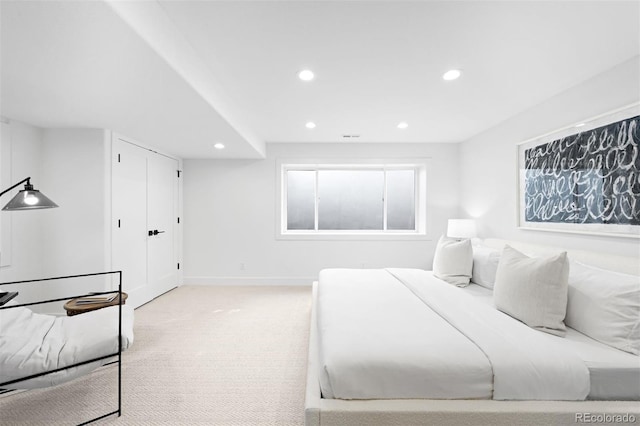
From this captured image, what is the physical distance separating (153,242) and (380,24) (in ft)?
12.7

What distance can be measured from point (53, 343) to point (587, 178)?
4156 millimetres

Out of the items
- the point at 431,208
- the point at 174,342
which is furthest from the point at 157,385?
the point at 431,208

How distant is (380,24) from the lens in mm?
1686

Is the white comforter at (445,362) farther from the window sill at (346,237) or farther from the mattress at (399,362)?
the window sill at (346,237)

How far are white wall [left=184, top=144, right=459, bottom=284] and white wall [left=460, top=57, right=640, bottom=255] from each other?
0.66 m

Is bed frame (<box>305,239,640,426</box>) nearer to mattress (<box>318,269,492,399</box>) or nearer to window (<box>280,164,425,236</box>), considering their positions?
mattress (<box>318,269,492,399</box>)

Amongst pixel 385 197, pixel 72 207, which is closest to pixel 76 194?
pixel 72 207

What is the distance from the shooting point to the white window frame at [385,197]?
182 inches

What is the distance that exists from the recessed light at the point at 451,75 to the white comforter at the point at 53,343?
309cm

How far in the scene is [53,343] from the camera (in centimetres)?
176

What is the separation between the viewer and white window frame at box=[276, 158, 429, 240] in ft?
15.2

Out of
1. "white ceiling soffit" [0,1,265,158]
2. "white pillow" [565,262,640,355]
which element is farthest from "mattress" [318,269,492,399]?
"white ceiling soffit" [0,1,265,158]

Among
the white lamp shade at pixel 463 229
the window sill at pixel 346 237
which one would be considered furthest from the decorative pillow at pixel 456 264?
the window sill at pixel 346 237

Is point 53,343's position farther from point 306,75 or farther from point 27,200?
point 306,75
